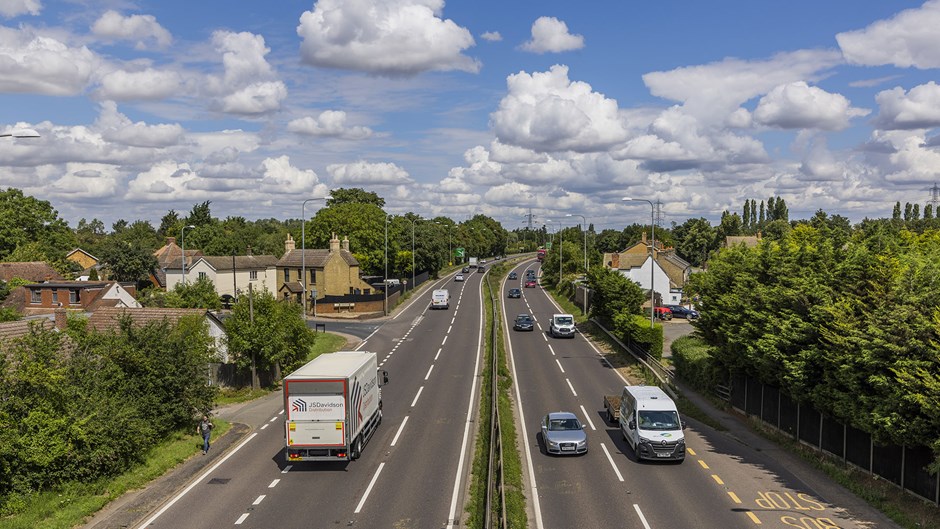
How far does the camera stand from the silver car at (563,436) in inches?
1008

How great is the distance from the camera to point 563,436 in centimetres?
2600

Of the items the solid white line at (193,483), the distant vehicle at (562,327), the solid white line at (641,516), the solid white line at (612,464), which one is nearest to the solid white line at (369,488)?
the solid white line at (193,483)

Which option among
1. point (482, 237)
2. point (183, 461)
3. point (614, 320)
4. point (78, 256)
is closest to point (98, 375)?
point (183, 461)

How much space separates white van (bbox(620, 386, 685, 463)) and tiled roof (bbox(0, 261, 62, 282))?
6399 centimetres

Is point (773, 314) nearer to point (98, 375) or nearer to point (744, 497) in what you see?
point (744, 497)

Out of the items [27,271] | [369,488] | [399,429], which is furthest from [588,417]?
[27,271]

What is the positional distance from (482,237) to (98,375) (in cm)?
16936

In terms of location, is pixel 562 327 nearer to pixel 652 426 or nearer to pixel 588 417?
pixel 588 417

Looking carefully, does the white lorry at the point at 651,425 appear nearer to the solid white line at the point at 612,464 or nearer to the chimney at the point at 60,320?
the solid white line at the point at 612,464

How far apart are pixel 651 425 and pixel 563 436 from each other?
334 centimetres

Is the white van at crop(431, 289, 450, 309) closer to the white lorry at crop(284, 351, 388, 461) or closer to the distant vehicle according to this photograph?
the distant vehicle

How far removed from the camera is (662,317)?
6712cm

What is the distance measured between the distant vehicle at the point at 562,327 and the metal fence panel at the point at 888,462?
117 feet

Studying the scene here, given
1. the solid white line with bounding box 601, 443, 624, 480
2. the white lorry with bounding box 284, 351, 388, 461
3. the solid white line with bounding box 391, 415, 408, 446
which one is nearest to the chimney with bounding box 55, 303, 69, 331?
the solid white line with bounding box 391, 415, 408, 446
